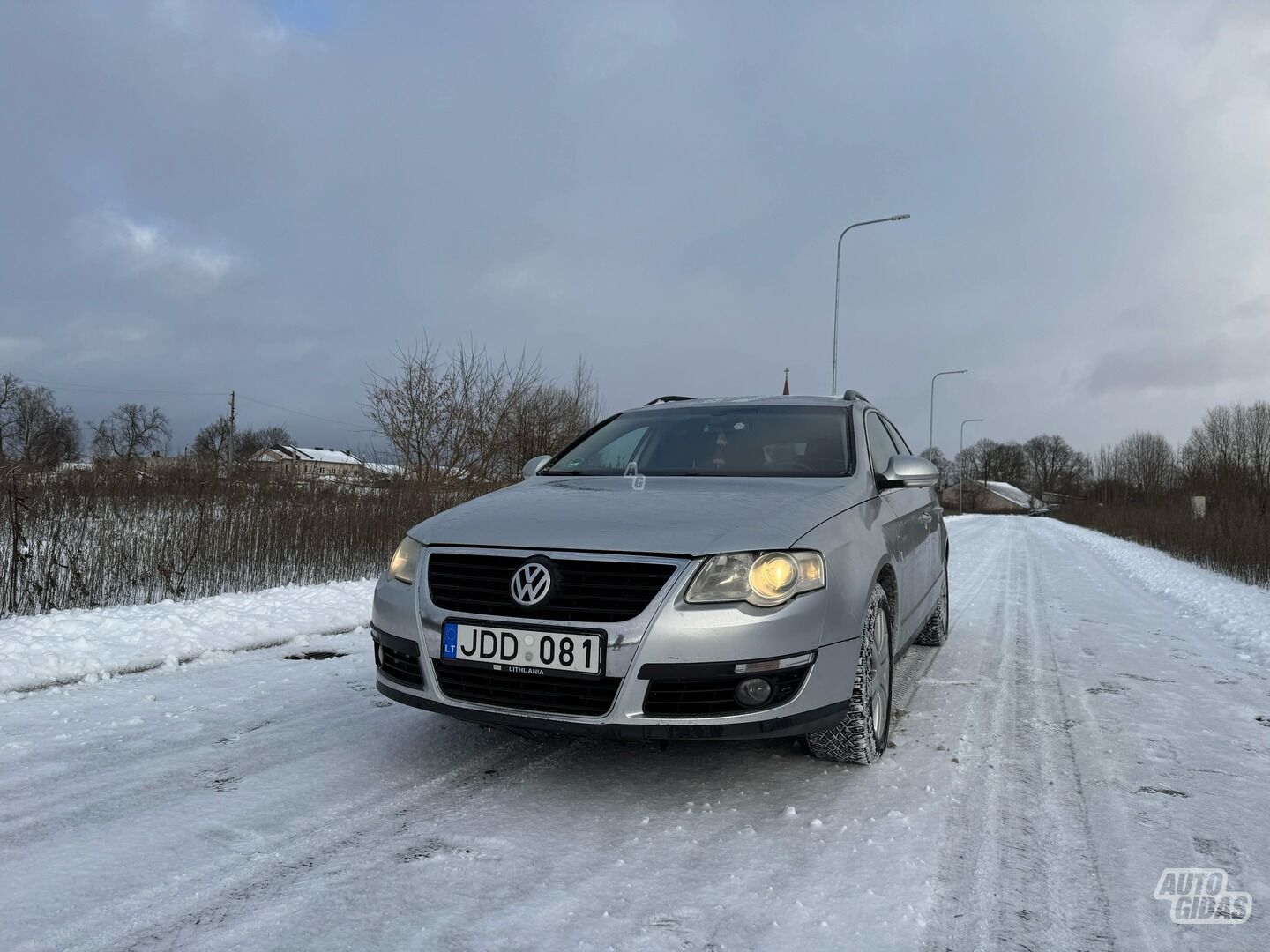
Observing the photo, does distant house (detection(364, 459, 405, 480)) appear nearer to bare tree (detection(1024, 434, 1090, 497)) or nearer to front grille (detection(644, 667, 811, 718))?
front grille (detection(644, 667, 811, 718))

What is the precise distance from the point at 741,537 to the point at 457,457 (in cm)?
1215

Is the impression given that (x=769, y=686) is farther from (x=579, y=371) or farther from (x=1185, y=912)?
(x=579, y=371)

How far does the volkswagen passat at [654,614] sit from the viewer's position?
2.80 m

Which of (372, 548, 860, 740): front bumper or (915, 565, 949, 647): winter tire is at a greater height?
(372, 548, 860, 740): front bumper

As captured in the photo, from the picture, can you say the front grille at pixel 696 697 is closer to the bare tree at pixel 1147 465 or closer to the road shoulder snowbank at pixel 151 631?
the road shoulder snowbank at pixel 151 631

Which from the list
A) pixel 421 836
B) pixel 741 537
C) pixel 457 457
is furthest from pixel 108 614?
pixel 457 457

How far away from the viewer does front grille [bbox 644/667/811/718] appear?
2.79 metres

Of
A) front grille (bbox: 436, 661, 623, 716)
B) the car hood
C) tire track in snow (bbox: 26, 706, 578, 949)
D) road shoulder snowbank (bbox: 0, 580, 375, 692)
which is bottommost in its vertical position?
tire track in snow (bbox: 26, 706, 578, 949)

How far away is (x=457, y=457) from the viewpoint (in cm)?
1459

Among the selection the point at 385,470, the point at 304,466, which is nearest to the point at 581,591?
the point at 304,466

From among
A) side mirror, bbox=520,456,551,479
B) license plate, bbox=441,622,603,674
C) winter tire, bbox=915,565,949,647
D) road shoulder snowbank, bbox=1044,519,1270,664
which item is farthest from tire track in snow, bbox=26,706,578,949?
road shoulder snowbank, bbox=1044,519,1270,664

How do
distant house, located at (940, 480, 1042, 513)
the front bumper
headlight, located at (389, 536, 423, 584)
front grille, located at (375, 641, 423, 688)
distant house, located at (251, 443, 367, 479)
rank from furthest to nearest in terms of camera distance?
1. distant house, located at (940, 480, 1042, 513)
2. distant house, located at (251, 443, 367, 479)
3. headlight, located at (389, 536, 423, 584)
4. front grille, located at (375, 641, 423, 688)
5. the front bumper

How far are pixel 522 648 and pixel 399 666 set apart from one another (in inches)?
26.1

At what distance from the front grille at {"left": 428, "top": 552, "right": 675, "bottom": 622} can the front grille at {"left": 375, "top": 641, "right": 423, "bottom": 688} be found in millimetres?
321
